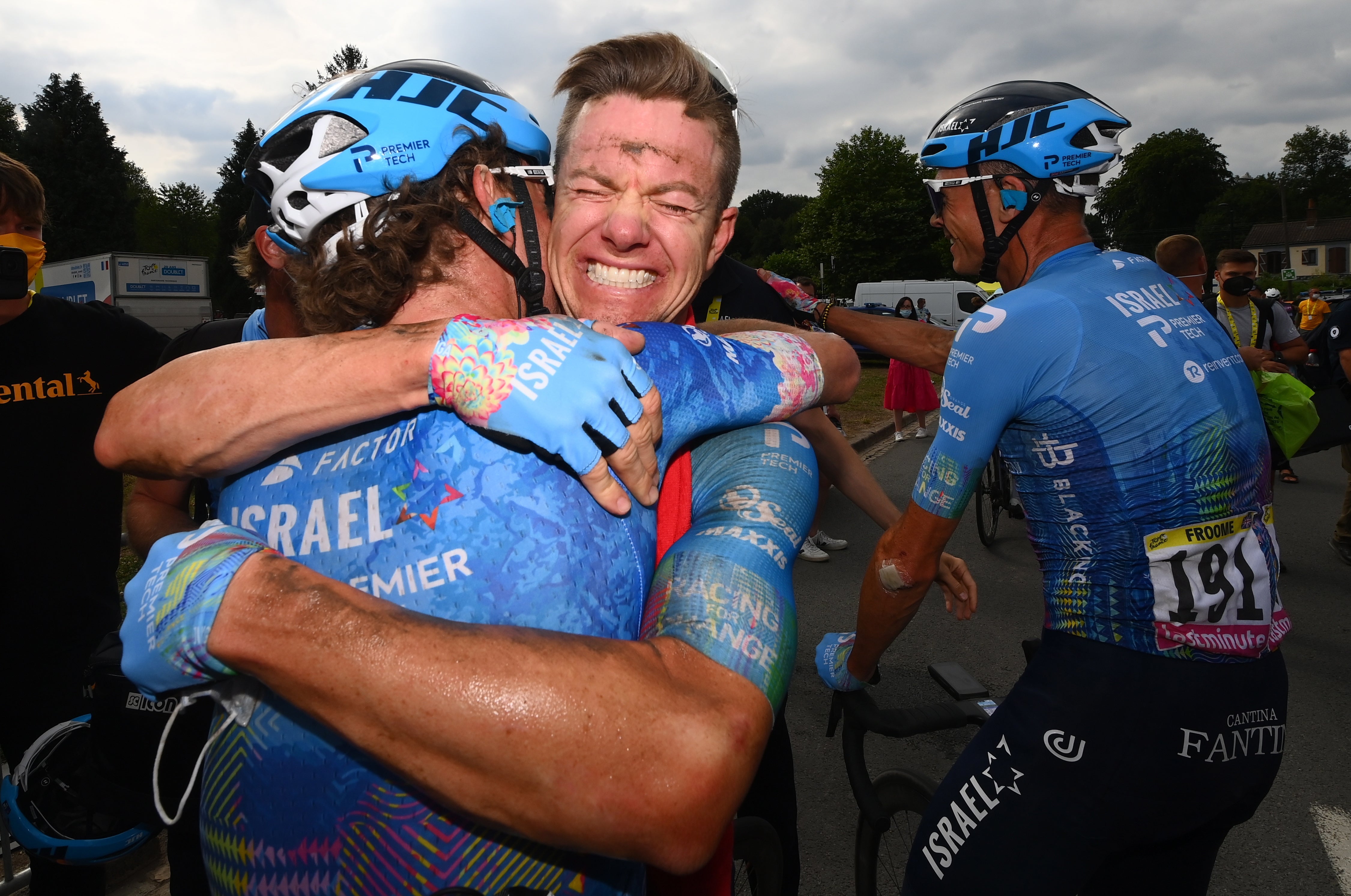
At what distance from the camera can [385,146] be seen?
4.99ft

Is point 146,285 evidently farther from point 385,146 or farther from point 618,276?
point 618,276

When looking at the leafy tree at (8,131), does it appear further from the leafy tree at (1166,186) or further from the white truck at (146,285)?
the leafy tree at (1166,186)

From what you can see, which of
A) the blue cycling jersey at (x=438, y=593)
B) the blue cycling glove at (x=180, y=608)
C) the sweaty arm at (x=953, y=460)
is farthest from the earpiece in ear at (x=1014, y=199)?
the blue cycling glove at (x=180, y=608)

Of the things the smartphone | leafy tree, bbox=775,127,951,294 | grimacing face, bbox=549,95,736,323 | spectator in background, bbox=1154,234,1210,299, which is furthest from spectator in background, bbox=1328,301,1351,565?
leafy tree, bbox=775,127,951,294

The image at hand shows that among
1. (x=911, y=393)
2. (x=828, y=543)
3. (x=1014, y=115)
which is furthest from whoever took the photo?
(x=911, y=393)

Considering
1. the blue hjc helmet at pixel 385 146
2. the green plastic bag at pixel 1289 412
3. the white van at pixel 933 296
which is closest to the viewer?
the blue hjc helmet at pixel 385 146

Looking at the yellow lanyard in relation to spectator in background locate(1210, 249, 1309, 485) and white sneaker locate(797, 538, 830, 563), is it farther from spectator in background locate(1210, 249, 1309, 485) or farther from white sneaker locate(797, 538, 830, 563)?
white sneaker locate(797, 538, 830, 563)

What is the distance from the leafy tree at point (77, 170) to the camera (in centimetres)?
5484

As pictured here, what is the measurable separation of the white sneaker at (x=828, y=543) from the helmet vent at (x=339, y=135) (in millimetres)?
6665

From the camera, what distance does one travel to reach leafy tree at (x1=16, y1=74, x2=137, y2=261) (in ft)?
180

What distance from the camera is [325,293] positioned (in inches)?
55.0

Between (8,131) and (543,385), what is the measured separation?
7746 centimetres

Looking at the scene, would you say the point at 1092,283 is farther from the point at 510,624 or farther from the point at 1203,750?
the point at 510,624

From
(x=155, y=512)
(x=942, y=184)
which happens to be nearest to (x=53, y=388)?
(x=155, y=512)
